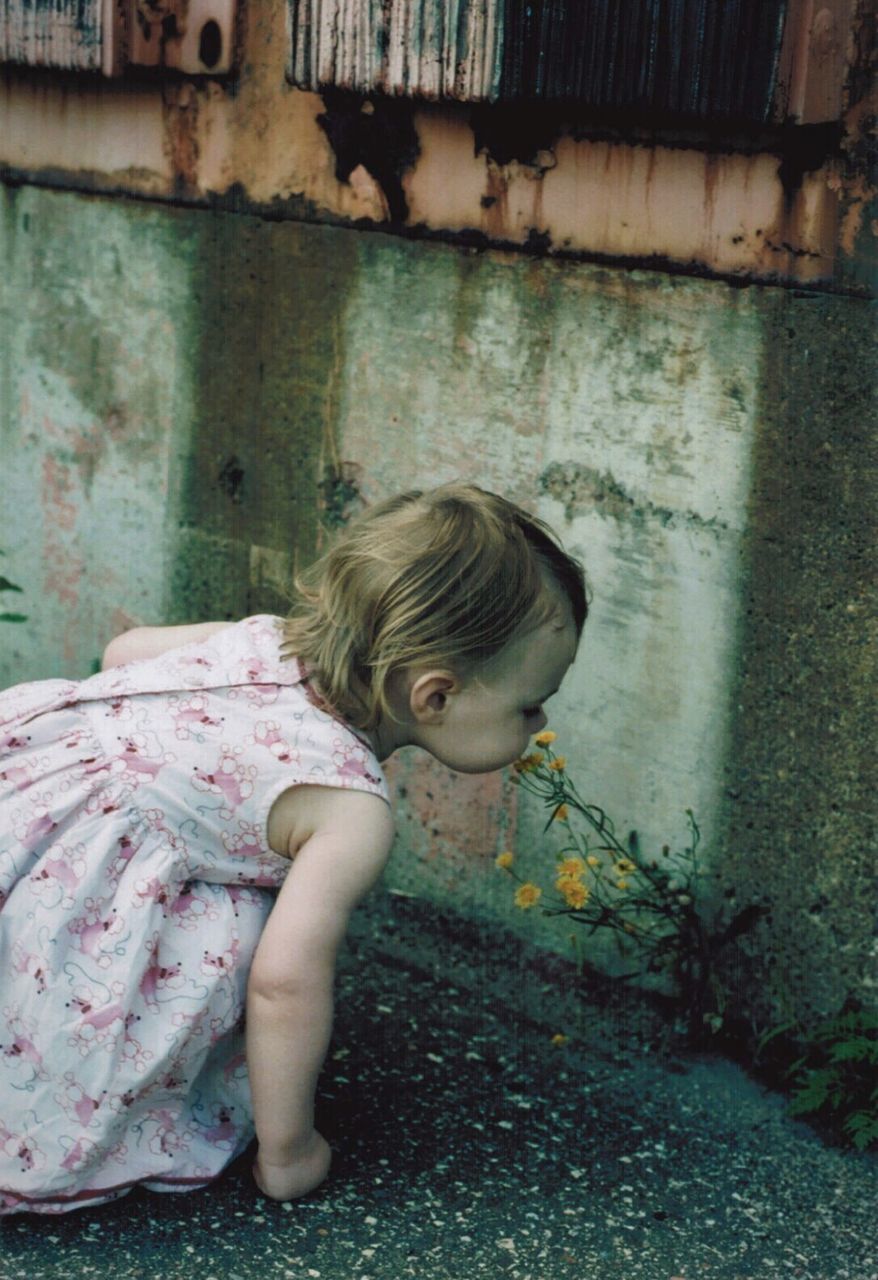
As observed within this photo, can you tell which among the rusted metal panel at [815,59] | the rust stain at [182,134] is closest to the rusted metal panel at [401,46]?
the rust stain at [182,134]

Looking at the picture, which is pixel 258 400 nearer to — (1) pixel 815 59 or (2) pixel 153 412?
(2) pixel 153 412

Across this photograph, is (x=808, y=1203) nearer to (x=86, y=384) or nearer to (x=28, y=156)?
(x=86, y=384)

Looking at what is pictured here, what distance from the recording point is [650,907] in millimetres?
Answer: 2875

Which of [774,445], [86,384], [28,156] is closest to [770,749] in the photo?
[774,445]

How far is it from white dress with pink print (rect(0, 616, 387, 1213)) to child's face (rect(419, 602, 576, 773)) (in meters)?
0.13

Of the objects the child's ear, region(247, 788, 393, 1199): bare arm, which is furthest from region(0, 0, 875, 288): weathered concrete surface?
region(247, 788, 393, 1199): bare arm

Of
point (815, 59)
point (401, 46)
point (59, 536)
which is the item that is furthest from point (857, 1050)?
point (59, 536)

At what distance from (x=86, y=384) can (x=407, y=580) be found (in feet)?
5.34

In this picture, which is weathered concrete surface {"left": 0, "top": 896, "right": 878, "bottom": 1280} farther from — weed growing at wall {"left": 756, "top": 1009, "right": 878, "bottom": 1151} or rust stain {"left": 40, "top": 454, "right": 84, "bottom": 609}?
rust stain {"left": 40, "top": 454, "right": 84, "bottom": 609}

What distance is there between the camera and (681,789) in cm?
289

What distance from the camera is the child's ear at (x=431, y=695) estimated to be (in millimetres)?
2355

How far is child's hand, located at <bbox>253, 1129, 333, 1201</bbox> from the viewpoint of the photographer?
2.38 m

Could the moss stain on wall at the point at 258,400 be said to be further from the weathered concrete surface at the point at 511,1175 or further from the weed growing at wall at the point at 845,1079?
the weed growing at wall at the point at 845,1079

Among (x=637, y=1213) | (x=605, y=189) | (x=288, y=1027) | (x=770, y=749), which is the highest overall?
(x=605, y=189)
